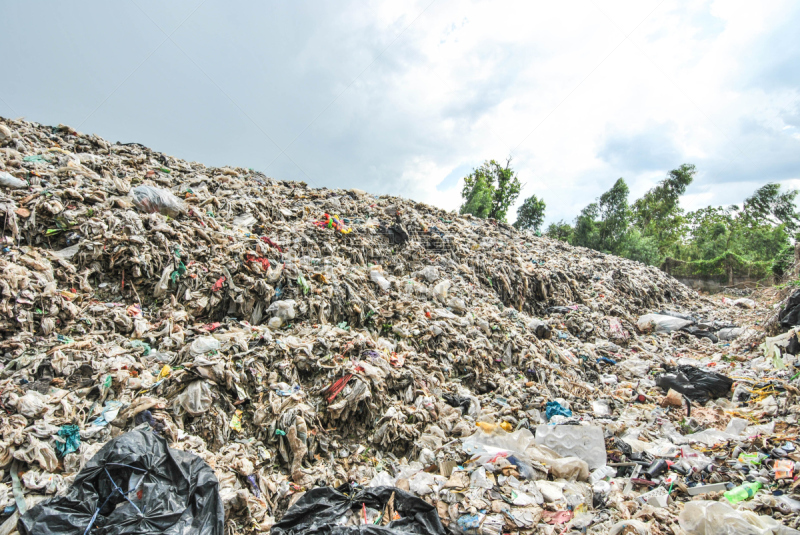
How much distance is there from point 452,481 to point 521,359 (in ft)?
10.3

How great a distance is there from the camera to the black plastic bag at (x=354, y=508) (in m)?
2.40

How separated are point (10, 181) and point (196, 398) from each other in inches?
171

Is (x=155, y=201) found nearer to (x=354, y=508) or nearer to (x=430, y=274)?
(x=430, y=274)

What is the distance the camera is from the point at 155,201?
5.58 m

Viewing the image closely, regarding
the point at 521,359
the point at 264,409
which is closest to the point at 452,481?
the point at 264,409

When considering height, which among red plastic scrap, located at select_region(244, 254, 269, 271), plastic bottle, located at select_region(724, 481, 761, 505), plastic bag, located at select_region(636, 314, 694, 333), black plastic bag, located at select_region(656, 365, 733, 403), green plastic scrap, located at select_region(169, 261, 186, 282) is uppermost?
red plastic scrap, located at select_region(244, 254, 269, 271)

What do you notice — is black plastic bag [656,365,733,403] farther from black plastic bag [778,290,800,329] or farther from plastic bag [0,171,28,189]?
plastic bag [0,171,28,189]

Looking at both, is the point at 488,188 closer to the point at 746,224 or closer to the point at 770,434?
the point at 746,224

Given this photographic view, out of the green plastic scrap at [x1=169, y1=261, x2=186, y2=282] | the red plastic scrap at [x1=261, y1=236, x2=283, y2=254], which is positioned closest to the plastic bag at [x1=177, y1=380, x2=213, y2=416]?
the green plastic scrap at [x1=169, y1=261, x2=186, y2=282]

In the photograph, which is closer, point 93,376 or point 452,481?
point 452,481

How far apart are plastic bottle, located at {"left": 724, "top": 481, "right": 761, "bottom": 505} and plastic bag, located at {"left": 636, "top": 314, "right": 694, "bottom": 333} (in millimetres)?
7039

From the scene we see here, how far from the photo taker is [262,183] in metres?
9.24

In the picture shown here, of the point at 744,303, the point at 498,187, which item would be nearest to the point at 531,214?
the point at 498,187

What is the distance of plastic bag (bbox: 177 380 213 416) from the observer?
327 centimetres
